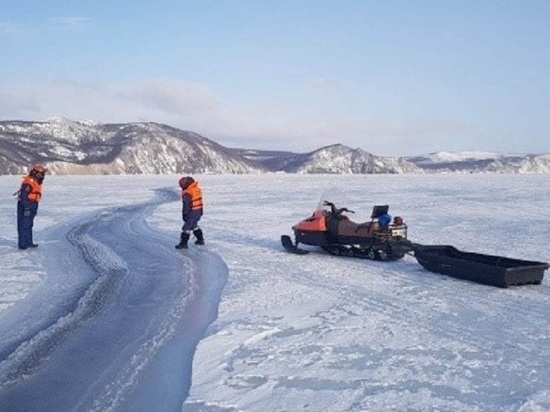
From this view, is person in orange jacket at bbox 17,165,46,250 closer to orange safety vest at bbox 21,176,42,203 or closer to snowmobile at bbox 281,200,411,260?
orange safety vest at bbox 21,176,42,203

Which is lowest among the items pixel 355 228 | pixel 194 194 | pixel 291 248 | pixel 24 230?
pixel 291 248

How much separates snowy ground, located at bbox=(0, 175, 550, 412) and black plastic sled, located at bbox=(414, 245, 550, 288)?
13 centimetres

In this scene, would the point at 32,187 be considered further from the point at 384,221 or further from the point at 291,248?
the point at 384,221

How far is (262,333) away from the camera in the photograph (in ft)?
19.6

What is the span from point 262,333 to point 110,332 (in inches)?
60.7

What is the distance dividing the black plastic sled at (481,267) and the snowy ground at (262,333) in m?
0.13

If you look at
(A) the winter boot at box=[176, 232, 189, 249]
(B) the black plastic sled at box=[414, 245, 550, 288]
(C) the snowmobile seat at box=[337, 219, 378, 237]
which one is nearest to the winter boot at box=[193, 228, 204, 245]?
(A) the winter boot at box=[176, 232, 189, 249]

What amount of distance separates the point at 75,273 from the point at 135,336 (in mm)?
3718

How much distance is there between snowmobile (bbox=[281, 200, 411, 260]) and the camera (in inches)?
403

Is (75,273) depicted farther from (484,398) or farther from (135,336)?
(484,398)

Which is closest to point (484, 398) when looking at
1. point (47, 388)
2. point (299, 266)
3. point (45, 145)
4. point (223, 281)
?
point (47, 388)

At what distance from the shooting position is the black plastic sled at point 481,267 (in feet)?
25.3

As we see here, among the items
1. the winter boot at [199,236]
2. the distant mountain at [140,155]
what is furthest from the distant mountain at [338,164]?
the winter boot at [199,236]

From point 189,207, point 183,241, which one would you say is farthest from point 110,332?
point 189,207
